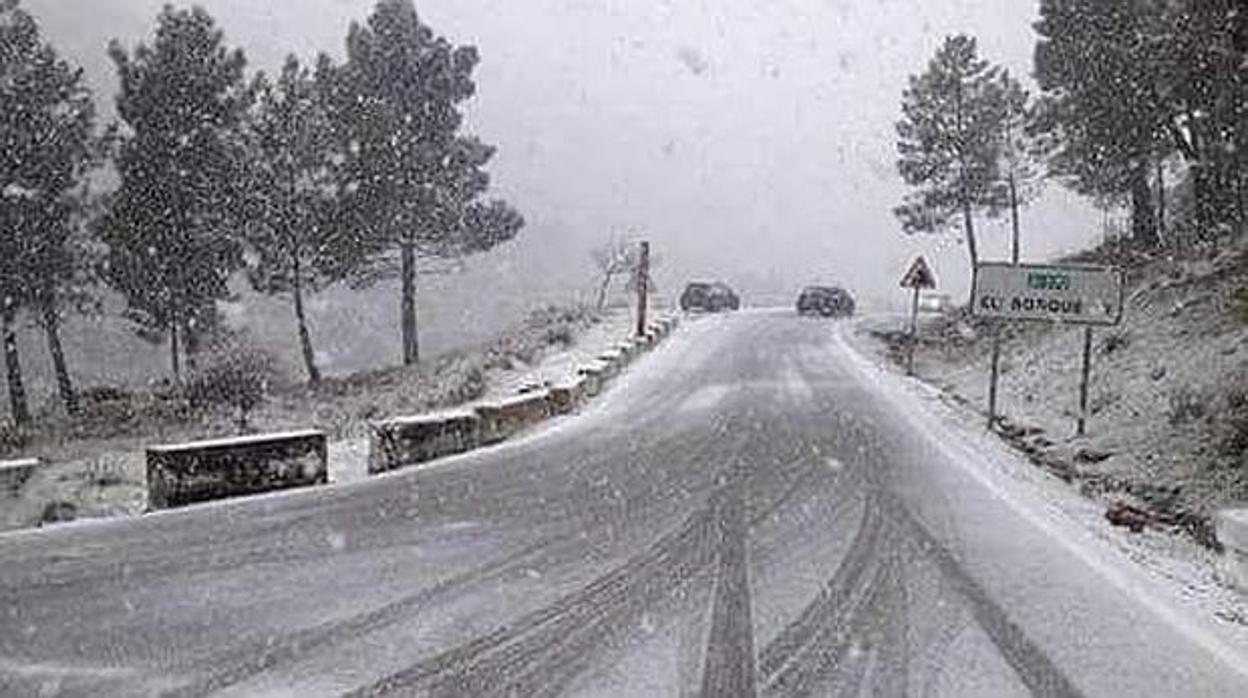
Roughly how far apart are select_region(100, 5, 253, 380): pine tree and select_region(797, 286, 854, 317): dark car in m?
25.8

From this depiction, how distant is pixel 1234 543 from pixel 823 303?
152 feet

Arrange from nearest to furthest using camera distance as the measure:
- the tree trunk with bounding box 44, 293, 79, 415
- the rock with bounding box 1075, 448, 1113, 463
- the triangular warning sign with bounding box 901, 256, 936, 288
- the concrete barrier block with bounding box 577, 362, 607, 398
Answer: the rock with bounding box 1075, 448, 1113, 463 < the concrete barrier block with bounding box 577, 362, 607, 398 < the triangular warning sign with bounding box 901, 256, 936, 288 < the tree trunk with bounding box 44, 293, 79, 415

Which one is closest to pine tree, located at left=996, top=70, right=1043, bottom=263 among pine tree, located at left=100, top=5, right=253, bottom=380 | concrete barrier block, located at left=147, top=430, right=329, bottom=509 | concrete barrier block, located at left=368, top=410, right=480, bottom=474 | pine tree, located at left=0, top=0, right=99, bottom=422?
pine tree, located at left=100, top=5, right=253, bottom=380

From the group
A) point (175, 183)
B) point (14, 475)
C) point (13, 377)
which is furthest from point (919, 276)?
point (13, 377)

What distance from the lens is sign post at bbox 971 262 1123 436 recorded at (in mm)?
17422

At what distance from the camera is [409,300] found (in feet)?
146

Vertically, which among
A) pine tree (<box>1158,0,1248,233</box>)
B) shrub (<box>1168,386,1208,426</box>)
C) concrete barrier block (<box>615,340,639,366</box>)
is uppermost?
pine tree (<box>1158,0,1248,233</box>)

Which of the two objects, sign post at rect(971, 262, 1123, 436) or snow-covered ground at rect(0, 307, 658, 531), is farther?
sign post at rect(971, 262, 1123, 436)

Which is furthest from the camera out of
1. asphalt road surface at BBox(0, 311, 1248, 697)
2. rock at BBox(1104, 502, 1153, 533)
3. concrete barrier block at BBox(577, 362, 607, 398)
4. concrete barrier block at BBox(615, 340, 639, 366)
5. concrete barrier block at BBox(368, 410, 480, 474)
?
concrete barrier block at BBox(615, 340, 639, 366)

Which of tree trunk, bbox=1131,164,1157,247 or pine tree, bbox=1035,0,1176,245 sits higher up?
pine tree, bbox=1035,0,1176,245

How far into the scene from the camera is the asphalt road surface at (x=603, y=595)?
5.98m

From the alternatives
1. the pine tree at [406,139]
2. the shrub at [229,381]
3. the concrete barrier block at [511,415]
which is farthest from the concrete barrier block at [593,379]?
the pine tree at [406,139]

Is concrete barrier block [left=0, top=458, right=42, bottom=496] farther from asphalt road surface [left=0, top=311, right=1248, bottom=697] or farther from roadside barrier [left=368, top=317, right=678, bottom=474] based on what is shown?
roadside barrier [left=368, top=317, right=678, bottom=474]

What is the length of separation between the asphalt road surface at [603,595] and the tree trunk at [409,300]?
31082mm
